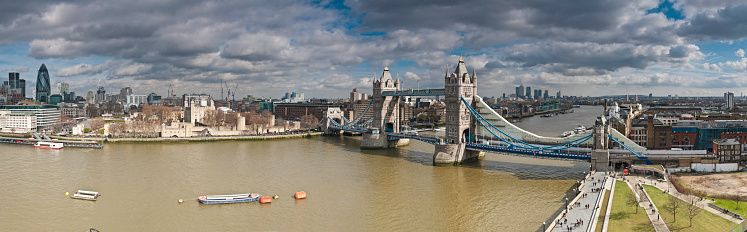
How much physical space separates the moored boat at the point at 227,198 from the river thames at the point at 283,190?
66 cm

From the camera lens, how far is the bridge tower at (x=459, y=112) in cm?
4919

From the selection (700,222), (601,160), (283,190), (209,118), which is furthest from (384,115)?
(209,118)

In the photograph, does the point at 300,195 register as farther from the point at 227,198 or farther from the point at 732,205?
the point at 732,205

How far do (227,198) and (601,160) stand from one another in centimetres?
3104

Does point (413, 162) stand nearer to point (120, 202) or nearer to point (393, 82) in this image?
point (393, 82)

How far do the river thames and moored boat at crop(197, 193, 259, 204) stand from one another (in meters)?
0.66

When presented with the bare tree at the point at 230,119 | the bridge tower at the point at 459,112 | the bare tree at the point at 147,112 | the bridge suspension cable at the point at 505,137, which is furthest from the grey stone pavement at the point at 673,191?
the bare tree at the point at 147,112

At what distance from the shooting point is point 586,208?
87.6ft

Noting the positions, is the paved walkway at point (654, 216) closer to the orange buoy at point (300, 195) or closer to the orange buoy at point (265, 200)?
the orange buoy at point (300, 195)

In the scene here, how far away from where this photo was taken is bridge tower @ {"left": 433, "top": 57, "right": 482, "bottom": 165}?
161 ft

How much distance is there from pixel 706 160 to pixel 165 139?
7247 cm

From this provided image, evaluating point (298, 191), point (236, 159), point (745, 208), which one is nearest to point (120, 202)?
point (298, 191)

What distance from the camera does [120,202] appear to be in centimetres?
3138

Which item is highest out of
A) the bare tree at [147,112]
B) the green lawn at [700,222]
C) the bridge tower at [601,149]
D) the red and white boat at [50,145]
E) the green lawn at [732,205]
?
the bare tree at [147,112]
